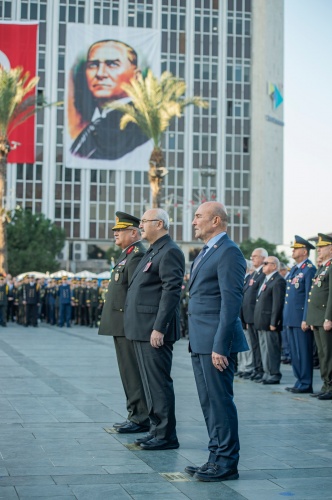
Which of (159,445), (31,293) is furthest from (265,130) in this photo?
(159,445)

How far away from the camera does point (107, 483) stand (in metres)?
5.90

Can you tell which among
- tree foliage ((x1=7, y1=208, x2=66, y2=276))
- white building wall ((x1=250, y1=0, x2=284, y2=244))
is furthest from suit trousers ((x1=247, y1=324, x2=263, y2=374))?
white building wall ((x1=250, y1=0, x2=284, y2=244))

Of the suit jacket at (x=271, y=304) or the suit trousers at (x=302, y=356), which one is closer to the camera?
the suit trousers at (x=302, y=356)

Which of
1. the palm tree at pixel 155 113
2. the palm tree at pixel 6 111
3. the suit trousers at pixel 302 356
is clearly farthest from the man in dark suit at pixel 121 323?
the palm tree at pixel 155 113

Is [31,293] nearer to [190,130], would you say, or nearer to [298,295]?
[298,295]

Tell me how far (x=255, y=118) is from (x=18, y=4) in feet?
86.7

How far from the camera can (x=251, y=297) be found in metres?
13.6

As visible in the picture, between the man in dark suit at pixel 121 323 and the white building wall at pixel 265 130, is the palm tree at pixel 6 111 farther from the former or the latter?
the white building wall at pixel 265 130

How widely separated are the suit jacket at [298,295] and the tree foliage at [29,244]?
54.4 m

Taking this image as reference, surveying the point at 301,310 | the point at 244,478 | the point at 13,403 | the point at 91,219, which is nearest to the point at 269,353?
the point at 301,310

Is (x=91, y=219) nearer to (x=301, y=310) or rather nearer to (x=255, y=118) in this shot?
(x=255, y=118)

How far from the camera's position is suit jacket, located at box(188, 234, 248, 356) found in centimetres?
620

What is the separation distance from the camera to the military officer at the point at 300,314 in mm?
11773

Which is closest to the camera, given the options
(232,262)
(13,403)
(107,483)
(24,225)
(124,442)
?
(107,483)
